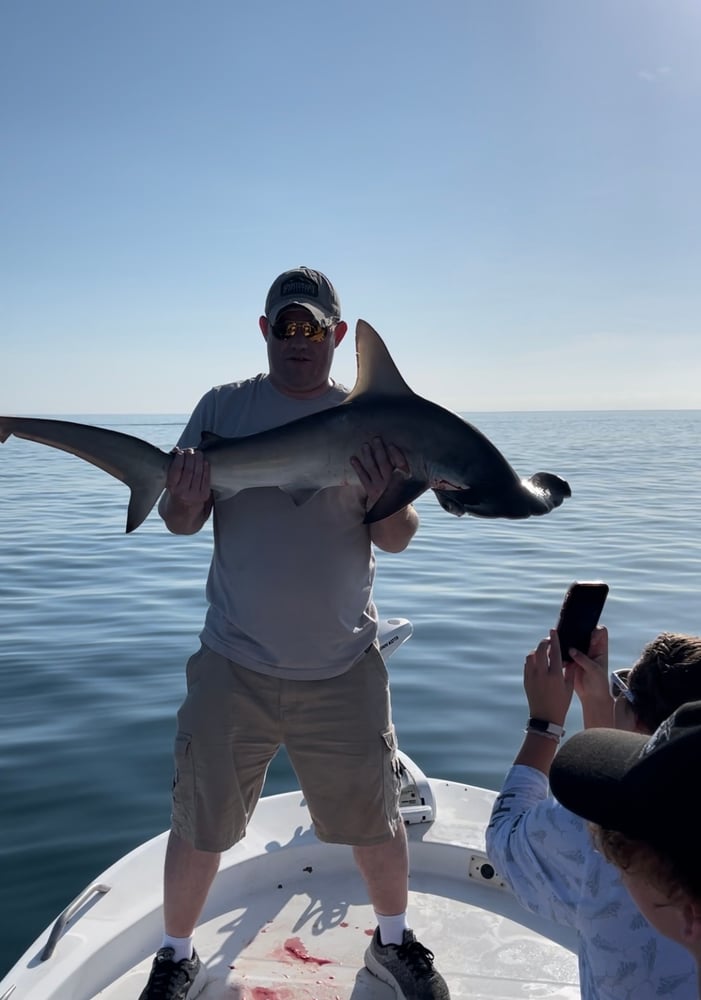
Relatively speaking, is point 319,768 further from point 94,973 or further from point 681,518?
point 681,518

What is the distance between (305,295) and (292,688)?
1522 millimetres

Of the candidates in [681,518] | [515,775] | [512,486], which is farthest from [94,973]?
[681,518]

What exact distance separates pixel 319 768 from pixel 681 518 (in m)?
14.5

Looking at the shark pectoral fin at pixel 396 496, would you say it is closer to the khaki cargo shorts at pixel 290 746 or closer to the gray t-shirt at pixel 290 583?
the gray t-shirt at pixel 290 583

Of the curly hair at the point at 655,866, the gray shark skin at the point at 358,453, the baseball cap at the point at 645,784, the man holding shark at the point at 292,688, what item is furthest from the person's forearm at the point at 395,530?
the curly hair at the point at 655,866

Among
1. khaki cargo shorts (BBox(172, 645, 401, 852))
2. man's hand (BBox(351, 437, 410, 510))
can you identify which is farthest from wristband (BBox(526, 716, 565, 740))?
khaki cargo shorts (BBox(172, 645, 401, 852))

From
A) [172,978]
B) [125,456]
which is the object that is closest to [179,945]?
[172,978]

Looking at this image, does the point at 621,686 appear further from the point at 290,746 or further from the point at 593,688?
the point at 290,746

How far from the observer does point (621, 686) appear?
6.51ft

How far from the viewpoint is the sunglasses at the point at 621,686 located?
1.87 m

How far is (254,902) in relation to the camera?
3934 millimetres

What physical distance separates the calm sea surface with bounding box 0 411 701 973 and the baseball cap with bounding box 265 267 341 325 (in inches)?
37.2

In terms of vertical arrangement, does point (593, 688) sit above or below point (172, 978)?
above

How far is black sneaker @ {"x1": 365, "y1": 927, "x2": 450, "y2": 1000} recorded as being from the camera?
3.18m
